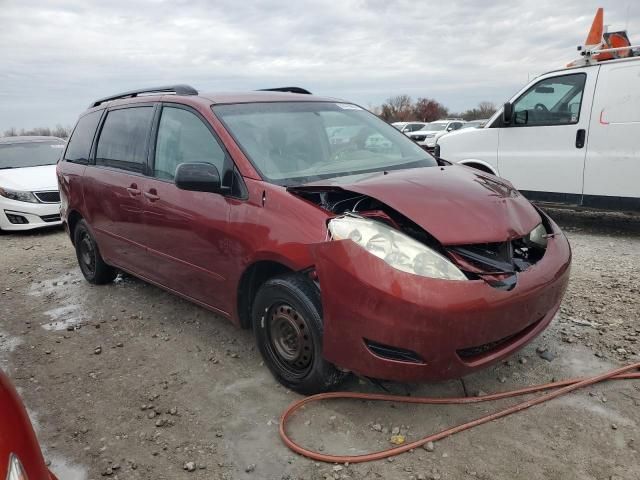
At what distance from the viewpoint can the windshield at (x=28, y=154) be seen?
9.17 metres

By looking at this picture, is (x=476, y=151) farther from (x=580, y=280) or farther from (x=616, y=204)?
(x=580, y=280)

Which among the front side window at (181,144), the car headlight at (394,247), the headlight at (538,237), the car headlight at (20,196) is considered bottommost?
the car headlight at (20,196)

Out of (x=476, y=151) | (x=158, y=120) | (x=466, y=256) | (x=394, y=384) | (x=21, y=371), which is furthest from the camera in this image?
(x=476, y=151)

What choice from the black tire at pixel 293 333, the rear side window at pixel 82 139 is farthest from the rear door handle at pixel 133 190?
the black tire at pixel 293 333

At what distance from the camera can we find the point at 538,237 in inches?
122

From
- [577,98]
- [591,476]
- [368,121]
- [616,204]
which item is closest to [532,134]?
[577,98]

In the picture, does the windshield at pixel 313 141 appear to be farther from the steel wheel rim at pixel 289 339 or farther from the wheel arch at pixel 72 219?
the wheel arch at pixel 72 219

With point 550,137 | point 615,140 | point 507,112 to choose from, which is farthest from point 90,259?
point 615,140

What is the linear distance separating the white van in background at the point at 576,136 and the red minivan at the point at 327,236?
3169 millimetres

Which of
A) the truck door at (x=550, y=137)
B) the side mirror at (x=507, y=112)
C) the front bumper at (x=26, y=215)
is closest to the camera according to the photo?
the truck door at (x=550, y=137)

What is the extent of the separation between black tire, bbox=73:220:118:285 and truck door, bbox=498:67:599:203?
5.06 metres

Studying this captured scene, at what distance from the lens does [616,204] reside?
19.7 feet

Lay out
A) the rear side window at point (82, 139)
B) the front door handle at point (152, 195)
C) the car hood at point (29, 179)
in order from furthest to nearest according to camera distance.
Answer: the car hood at point (29, 179)
the rear side window at point (82, 139)
the front door handle at point (152, 195)

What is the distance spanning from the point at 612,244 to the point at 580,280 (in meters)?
1.63
